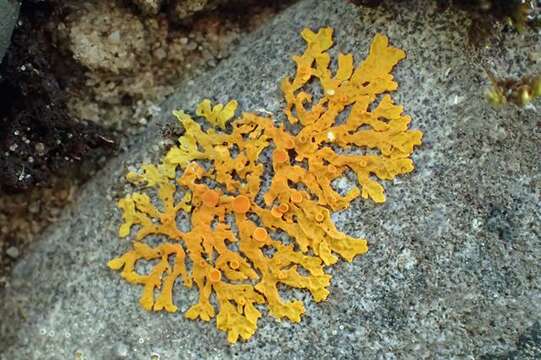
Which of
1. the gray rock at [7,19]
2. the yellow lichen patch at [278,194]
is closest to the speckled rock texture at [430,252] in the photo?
the yellow lichen patch at [278,194]

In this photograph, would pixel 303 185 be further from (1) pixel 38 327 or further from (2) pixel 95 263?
(1) pixel 38 327

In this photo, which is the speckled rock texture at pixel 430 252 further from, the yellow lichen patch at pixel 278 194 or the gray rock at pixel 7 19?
the gray rock at pixel 7 19

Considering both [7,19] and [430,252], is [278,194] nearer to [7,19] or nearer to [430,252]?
[430,252]

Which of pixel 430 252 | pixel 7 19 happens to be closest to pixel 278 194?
pixel 430 252

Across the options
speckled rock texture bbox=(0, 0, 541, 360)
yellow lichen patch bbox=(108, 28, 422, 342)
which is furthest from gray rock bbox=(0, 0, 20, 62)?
speckled rock texture bbox=(0, 0, 541, 360)

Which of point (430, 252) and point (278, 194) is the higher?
point (278, 194)

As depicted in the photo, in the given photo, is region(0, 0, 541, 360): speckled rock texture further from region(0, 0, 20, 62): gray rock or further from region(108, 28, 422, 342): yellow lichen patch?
region(0, 0, 20, 62): gray rock

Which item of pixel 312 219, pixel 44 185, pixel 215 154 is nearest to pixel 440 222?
pixel 312 219
